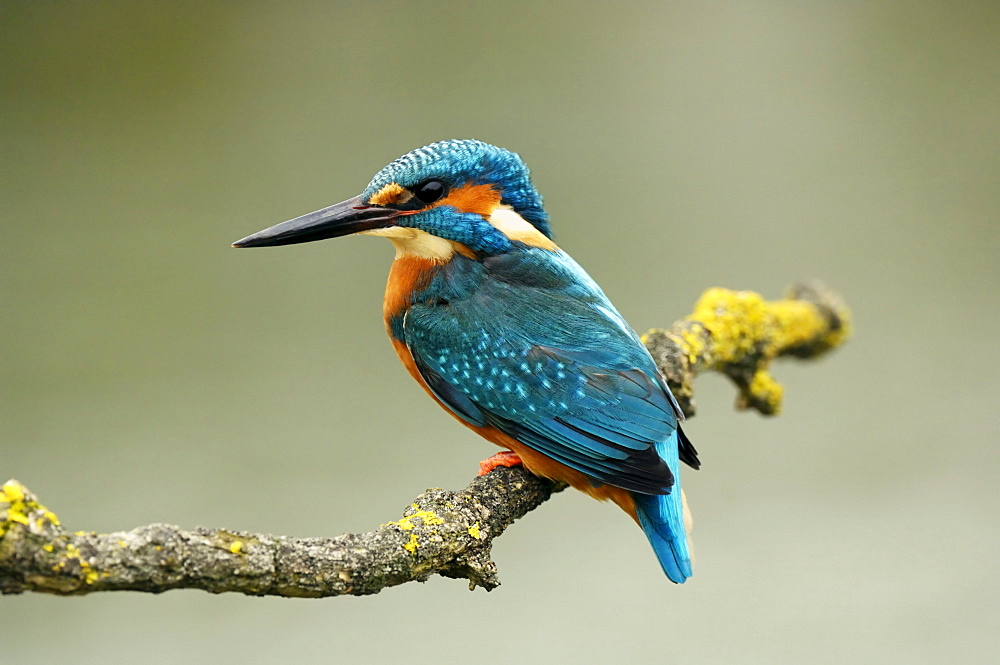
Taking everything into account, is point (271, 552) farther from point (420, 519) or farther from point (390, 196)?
point (390, 196)

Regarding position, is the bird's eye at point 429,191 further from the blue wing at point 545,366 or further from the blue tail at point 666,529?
the blue tail at point 666,529

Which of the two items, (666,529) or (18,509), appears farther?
(666,529)

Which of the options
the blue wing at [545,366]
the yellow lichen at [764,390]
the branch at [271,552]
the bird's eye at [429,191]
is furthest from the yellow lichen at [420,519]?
the yellow lichen at [764,390]

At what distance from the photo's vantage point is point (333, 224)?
128 centimetres

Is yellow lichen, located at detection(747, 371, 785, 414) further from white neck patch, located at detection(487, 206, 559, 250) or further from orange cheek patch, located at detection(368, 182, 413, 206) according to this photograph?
orange cheek patch, located at detection(368, 182, 413, 206)

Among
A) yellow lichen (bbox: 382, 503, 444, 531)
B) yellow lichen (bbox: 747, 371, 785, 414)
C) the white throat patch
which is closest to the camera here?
yellow lichen (bbox: 382, 503, 444, 531)

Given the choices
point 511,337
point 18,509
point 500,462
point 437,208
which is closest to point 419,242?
point 437,208

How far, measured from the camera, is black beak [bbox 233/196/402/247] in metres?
1.28

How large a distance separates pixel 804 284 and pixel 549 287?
3.21ft

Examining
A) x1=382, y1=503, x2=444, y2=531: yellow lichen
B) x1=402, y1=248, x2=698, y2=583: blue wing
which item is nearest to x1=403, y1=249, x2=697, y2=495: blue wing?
x1=402, y1=248, x2=698, y2=583: blue wing

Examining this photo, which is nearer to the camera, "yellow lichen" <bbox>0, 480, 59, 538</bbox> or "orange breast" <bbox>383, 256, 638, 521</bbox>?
"yellow lichen" <bbox>0, 480, 59, 538</bbox>

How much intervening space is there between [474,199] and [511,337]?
220 millimetres

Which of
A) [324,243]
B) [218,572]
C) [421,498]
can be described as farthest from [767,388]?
[324,243]

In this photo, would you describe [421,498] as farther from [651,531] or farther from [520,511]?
[651,531]
